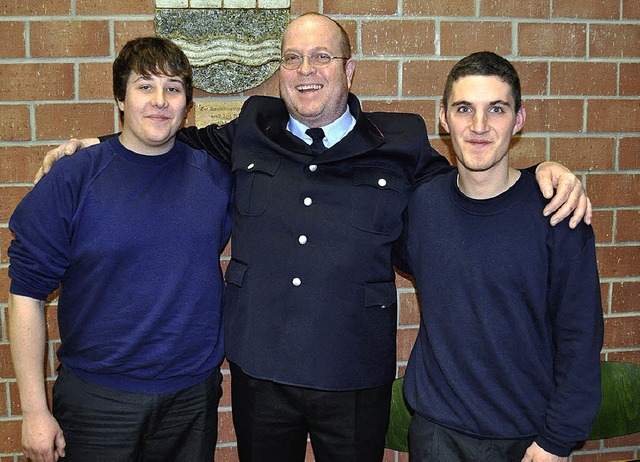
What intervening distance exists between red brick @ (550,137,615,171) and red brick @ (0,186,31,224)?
185 centimetres

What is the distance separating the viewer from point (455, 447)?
1827 millimetres

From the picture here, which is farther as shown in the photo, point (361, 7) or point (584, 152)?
point (584, 152)

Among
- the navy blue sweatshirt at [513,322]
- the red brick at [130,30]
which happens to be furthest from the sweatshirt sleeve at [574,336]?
the red brick at [130,30]

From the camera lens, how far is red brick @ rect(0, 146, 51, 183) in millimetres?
2275

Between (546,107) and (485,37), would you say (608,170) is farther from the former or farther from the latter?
(485,37)

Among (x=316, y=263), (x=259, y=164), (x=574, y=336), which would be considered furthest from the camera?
(x=259, y=164)

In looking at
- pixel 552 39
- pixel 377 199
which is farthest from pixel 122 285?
pixel 552 39

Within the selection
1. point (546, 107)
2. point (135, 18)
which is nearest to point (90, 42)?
point (135, 18)

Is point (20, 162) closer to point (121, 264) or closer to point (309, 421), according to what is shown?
point (121, 264)

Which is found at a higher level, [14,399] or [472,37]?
[472,37]

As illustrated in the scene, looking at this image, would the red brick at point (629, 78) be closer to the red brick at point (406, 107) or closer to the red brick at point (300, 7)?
the red brick at point (406, 107)

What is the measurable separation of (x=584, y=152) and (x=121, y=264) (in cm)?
166

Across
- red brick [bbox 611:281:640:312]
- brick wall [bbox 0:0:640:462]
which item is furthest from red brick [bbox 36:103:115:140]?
red brick [bbox 611:281:640:312]

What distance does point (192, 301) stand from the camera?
195 centimetres
